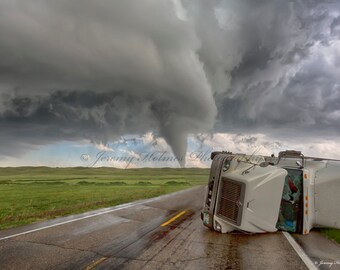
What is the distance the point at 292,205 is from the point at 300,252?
2.41m

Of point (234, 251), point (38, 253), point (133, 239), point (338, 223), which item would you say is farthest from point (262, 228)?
point (38, 253)

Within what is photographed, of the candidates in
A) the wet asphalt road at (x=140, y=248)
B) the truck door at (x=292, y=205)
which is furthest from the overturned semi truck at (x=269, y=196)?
the wet asphalt road at (x=140, y=248)

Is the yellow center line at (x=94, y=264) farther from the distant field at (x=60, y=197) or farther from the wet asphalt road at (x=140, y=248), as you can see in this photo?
the distant field at (x=60, y=197)

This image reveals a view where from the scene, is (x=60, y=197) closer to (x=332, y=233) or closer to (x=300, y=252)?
(x=332, y=233)

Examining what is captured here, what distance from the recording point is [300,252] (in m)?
7.67

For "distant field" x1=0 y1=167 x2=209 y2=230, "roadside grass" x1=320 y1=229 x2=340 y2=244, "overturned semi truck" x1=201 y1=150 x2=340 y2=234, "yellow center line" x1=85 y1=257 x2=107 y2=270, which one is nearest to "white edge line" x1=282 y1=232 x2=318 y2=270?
"overturned semi truck" x1=201 y1=150 x2=340 y2=234

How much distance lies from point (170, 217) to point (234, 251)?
5.70 metres

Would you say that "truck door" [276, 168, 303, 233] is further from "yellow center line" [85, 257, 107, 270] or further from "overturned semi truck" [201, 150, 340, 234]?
"yellow center line" [85, 257, 107, 270]

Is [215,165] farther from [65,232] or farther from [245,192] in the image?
[65,232]

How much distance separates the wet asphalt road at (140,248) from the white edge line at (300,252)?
128mm

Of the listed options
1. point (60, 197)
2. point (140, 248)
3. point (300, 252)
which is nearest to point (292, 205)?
point (300, 252)

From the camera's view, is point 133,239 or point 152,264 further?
point 133,239

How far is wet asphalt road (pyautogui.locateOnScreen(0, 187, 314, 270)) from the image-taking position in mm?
6160

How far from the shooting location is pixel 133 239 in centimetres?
836
